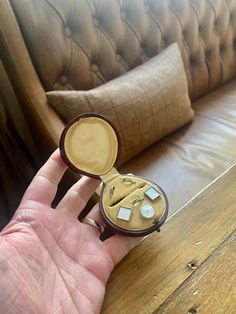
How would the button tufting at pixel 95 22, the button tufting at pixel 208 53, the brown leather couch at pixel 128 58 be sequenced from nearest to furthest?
the brown leather couch at pixel 128 58, the button tufting at pixel 95 22, the button tufting at pixel 208 53

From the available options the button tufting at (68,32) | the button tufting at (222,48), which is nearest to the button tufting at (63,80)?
the button tufting at (68,32)

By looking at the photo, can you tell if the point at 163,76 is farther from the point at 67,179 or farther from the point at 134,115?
the point at 67,179

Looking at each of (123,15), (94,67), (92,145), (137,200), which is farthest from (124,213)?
(123,15)

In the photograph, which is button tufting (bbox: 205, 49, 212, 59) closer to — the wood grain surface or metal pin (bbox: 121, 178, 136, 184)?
metal pin (bbox: 121, 178, 136, 184)

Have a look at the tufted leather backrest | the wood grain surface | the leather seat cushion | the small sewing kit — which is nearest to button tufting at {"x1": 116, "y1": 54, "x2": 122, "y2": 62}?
the tufted leather backrest

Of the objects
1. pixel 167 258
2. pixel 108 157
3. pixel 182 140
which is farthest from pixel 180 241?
pixel 182 140

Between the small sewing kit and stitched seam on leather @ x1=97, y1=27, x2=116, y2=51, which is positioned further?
stitched seam on leather @ x1=97, y1=27, x2=116, y2=51

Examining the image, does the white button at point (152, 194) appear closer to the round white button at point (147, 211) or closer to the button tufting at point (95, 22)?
the round white button at point (147, 211)

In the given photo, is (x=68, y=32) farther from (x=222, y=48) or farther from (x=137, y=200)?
(x=222, y=48)
